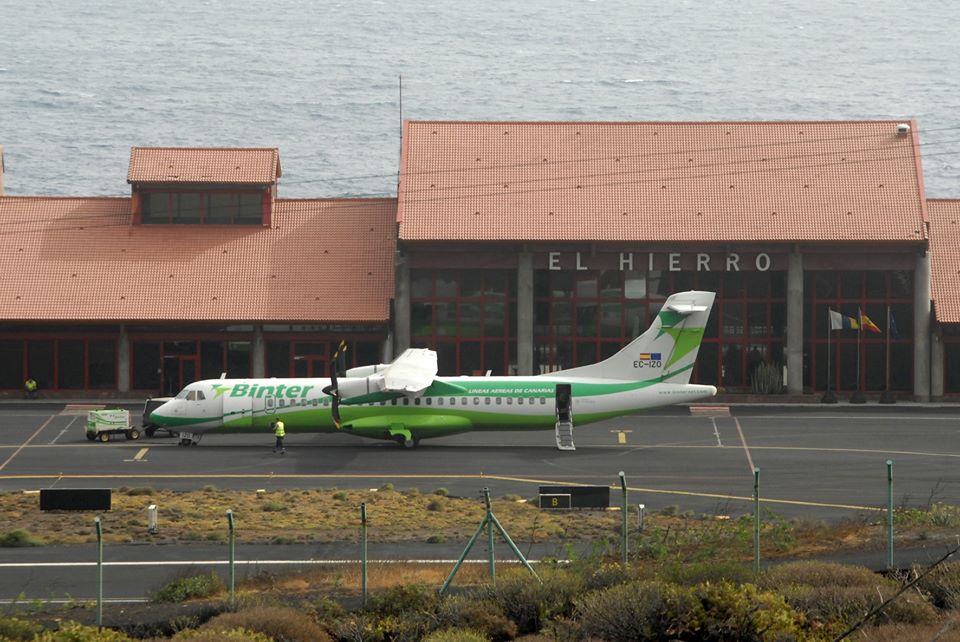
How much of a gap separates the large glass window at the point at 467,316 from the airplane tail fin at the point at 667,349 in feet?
59.0

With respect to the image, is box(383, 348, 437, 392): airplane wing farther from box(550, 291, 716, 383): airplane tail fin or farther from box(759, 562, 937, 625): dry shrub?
box(759, 562, 937, 625): dry shrub

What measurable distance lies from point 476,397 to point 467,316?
61.3 ft

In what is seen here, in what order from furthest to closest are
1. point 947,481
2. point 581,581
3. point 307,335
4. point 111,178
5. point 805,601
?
point 111,178
point 307,335
point 947,481
point 581,581
point 805,601

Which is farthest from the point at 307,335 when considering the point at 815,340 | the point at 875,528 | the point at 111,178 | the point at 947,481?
the point at 111,178

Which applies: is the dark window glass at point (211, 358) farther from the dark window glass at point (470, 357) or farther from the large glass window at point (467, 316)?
the dark window glass at point (470, 357)

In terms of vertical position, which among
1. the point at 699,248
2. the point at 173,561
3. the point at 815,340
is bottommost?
the point at 173,561

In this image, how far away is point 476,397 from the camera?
192 ft

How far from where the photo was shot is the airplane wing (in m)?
55.6

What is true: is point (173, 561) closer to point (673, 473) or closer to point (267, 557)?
point (267, 557)

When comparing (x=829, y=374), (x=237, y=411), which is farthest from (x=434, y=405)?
(x=829, y=374)

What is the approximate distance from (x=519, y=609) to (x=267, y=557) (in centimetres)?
1214

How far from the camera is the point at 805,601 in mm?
24625

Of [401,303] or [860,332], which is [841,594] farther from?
[860,332]

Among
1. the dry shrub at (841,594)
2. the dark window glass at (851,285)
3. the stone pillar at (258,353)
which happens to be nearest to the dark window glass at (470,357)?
the stone pillar at (258,353)
